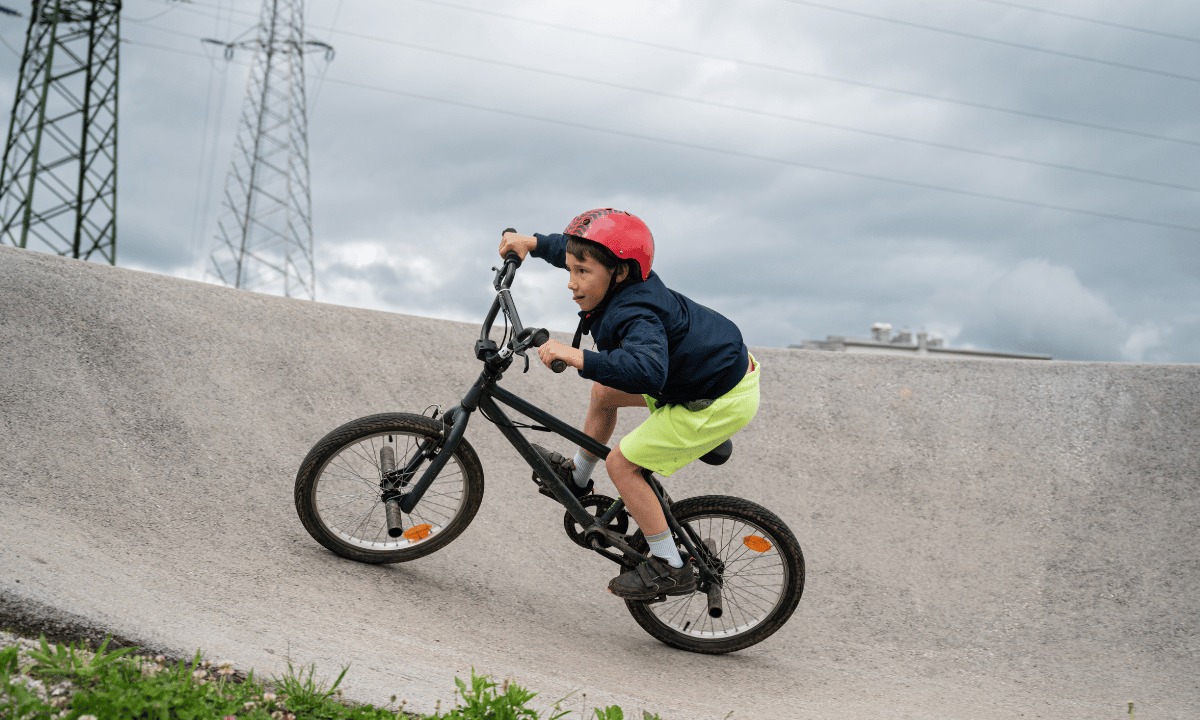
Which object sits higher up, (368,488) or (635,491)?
(635,491)

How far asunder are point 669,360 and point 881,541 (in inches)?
116

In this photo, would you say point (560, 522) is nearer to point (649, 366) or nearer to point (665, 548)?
point (665, 548)

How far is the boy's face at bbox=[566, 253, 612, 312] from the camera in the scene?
284 cm

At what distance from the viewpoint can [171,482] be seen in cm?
379

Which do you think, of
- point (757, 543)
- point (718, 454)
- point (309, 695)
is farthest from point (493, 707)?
point (757, 543)

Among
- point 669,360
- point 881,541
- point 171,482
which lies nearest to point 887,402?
point 881,541

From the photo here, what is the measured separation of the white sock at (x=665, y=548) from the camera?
3111 mm

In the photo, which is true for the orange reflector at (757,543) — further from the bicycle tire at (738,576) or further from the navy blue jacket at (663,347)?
the navy blue jacket at (663,347)

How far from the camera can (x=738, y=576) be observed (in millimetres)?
3484

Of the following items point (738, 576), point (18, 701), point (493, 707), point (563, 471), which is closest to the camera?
point (18, 701)

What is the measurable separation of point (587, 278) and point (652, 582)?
1387 mm

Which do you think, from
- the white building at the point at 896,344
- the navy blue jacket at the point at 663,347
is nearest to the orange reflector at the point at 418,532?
the navy blue jacket at the point at 663,347

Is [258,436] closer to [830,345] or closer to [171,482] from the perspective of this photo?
[171,482]

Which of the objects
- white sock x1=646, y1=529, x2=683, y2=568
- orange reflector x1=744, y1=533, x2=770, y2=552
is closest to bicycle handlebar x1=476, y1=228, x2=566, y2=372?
white sock x1=646, y1=529, x2=683, y2=568
